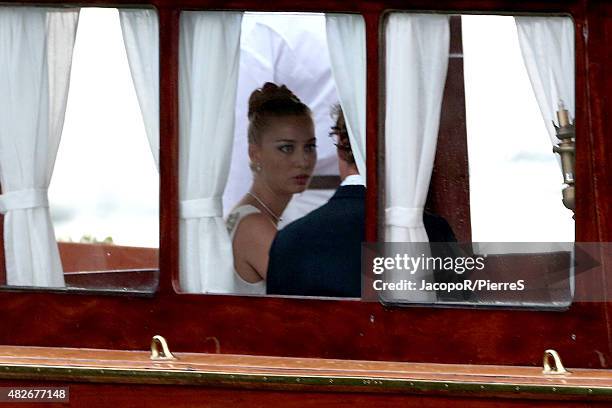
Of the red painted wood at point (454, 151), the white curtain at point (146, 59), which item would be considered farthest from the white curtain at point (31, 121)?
the red painted wood at point (454, 151)

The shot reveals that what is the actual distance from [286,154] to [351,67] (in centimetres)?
41

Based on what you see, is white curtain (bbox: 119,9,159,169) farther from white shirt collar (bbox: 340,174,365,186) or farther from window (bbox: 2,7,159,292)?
white shirt collar (bbox: 340,174,365,186)

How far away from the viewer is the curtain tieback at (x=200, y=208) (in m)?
4.33

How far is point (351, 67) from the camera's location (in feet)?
13.9

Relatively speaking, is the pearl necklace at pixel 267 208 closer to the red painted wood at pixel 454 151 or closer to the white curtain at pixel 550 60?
the red painted wood at pixel 454 151

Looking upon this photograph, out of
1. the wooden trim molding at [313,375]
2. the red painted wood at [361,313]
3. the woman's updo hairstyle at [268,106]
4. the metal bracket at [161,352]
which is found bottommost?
the wooden trim molding at [313,375]

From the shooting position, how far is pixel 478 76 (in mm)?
4172

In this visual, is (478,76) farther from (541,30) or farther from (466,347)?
(466,347)

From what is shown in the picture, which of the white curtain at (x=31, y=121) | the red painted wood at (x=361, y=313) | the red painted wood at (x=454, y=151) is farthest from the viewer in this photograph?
the white curtain at (x=31, y=121)

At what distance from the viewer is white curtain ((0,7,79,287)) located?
4.41 m

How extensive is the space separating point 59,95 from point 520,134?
1474 mm

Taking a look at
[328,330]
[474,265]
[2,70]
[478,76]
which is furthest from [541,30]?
[2,70]

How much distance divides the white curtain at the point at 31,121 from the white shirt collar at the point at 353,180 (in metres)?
0.94

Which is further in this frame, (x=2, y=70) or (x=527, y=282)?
(x=2, y=70)
